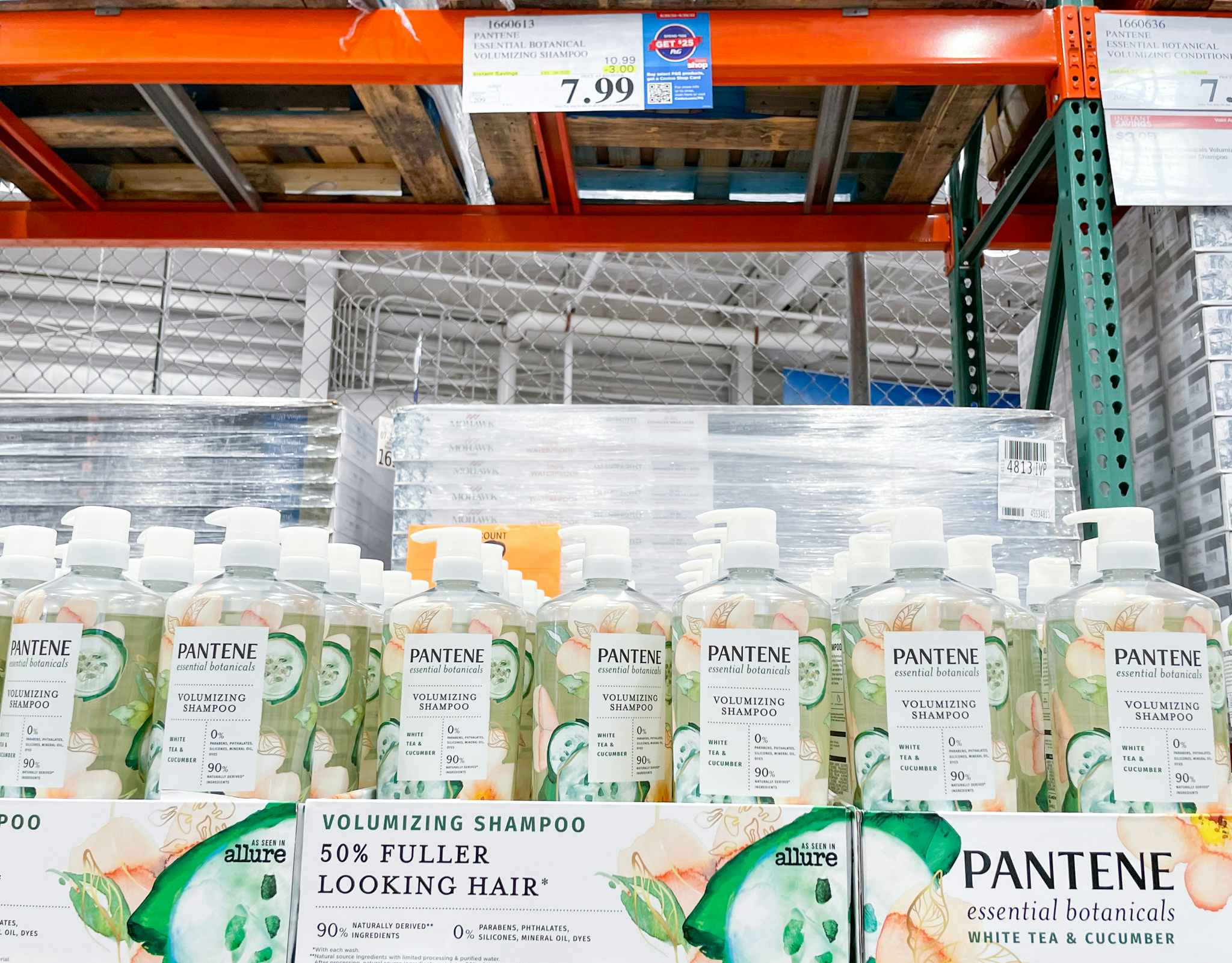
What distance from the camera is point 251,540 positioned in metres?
0.78

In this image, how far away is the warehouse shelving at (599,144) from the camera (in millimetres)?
1355

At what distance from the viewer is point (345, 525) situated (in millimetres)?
1671

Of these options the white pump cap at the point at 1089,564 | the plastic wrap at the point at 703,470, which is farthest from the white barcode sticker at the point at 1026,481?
the white pump cap at the point at 1089,564

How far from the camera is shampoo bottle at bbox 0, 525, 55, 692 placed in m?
0.82

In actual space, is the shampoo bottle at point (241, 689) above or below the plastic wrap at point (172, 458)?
below

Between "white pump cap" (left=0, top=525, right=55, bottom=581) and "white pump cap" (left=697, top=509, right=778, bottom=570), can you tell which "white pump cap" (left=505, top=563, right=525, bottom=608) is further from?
"white pump cap" (left=0, top=525, right=55, bottom=581)

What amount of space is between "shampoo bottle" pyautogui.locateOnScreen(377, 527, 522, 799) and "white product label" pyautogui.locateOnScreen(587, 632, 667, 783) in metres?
0.07

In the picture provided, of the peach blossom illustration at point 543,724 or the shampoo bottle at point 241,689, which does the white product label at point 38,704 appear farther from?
the peach blossom illustration at point 543,724

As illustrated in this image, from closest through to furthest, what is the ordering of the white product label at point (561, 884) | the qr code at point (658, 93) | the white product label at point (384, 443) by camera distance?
the white product label at point (561, 884), the qr code at point (658, 93), the white product label at point (384, 443)

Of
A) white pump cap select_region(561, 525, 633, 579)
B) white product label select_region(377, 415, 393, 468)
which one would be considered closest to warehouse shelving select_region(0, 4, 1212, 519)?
white product label select_region(377, 415, 393, 468)

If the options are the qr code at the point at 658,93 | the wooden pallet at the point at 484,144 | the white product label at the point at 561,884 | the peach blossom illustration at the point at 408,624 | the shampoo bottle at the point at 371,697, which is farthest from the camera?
the wooden pallet at the point at 484,144

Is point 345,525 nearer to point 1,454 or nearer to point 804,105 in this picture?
point 1,454

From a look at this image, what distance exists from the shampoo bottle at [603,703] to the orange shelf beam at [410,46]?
901 millimetres

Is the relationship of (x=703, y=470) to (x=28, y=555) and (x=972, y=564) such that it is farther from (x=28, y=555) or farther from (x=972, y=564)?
(x=28, y=555)
